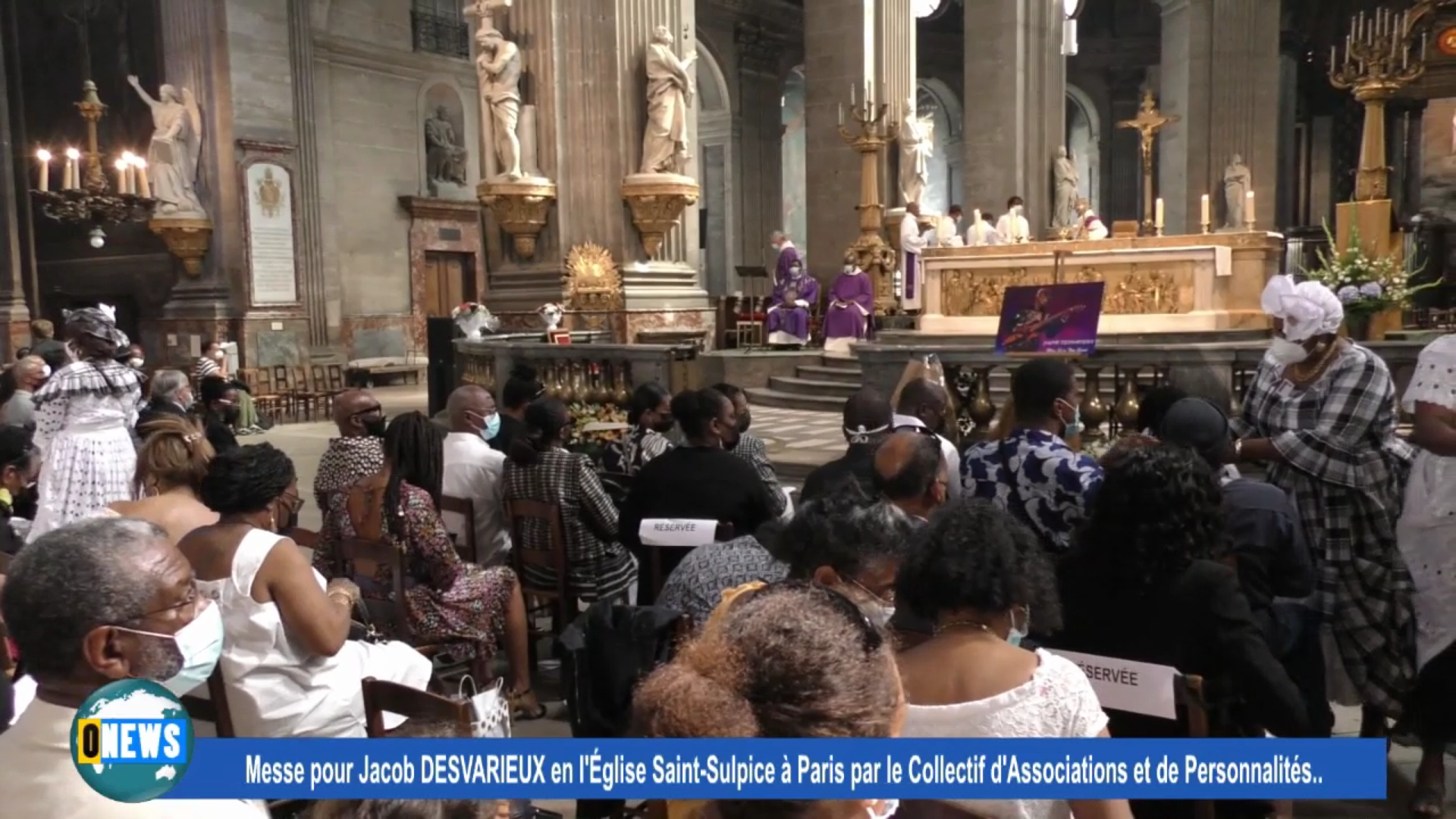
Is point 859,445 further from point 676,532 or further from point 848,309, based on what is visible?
point 848,309

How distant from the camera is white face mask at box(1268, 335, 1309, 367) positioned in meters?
4.05

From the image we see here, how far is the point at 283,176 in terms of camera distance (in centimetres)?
1908

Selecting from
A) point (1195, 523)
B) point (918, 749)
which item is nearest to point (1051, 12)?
point (1195, 523)

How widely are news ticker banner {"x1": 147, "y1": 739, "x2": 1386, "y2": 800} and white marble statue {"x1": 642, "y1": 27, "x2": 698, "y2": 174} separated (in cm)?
1152

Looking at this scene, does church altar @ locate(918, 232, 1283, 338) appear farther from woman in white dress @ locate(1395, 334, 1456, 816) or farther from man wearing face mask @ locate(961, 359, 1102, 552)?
man wearing face mask @ locate(961, 359, 1102, 552)

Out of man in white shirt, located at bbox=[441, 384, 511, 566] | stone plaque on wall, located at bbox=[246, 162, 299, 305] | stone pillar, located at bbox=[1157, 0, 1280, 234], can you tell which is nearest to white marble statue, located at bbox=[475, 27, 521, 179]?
stone plaque on wall, located at bbox=[246, 162, 299, 305]

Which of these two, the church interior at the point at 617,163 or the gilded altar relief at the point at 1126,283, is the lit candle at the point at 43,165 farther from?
the gilded altar relief at the point at 1126,283

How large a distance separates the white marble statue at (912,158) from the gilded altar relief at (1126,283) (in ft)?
15.8

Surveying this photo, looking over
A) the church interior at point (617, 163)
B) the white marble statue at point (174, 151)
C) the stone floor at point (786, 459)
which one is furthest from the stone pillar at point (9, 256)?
the stone floor at point (786, 459)

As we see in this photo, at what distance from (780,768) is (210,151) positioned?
64.0ft

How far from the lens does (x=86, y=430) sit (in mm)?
5492

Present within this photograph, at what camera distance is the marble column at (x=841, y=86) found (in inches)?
674

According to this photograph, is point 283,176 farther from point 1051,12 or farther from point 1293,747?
point 1293,747

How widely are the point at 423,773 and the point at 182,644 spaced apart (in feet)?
2.64
